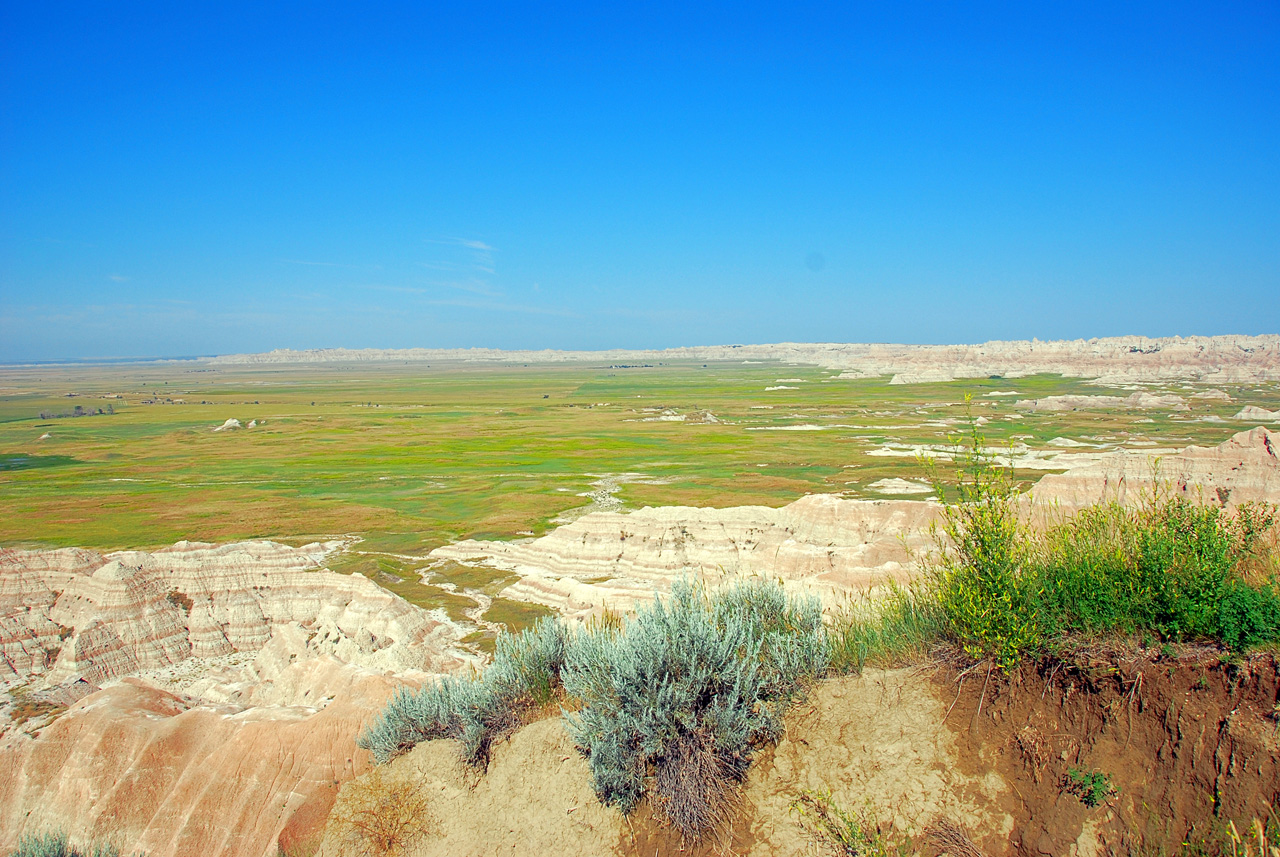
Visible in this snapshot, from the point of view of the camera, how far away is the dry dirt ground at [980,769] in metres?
4.23

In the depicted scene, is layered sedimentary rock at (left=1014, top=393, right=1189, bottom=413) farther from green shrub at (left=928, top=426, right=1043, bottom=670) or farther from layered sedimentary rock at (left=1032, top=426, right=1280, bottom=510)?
green shrub at (left=928, top=426, right=1043, bottom=670)

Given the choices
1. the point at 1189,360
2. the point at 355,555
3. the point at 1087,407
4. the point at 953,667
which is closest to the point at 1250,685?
the point at 953,667

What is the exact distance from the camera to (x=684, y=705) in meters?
5.71

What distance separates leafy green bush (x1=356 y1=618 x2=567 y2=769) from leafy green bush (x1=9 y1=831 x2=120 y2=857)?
3509 millimetres

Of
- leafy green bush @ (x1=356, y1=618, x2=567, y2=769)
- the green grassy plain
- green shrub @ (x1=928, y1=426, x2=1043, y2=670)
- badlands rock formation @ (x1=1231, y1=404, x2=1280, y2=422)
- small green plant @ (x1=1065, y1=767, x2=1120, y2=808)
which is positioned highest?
green shrub @ (x1=928, y1=426, x2=1043, y2=670)

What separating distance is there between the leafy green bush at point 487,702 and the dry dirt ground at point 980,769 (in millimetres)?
470

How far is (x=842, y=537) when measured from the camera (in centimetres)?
2303

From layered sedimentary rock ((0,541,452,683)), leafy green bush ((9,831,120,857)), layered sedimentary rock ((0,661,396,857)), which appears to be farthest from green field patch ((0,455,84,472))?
leafy green bush ((9,831,120,857))

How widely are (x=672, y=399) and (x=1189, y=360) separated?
10038 centimetres

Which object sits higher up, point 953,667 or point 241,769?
point 953,667

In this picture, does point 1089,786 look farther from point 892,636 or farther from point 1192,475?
point 1192,475

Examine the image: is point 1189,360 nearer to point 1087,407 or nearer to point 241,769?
point 1087,407

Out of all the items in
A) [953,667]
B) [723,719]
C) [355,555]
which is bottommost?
[355,555]

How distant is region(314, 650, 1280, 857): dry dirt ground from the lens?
4.23 metres
